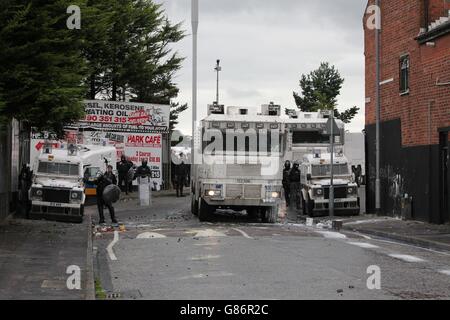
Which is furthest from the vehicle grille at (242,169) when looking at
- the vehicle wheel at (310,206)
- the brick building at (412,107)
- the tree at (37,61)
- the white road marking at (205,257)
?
the white road marking at (205,257)

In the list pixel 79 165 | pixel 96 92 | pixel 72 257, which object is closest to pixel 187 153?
pixel 96 92

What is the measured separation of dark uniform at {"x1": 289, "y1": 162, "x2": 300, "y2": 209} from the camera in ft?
101

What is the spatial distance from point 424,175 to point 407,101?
295 centimetres

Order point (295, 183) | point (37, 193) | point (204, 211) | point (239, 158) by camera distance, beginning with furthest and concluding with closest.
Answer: point (295, 183), point (204, 211), point (37, 193), point (239, 158)

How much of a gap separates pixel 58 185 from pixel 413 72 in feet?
40.3

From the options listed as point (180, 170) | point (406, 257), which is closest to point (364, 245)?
point (406, 257)

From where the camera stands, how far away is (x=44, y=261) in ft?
46.5

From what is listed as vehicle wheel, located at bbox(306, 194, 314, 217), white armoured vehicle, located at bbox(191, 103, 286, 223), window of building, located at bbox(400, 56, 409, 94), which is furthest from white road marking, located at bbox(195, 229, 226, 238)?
window of building, located at bbox(400, 56, 409, 94)

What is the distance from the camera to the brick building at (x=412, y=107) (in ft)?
80.2

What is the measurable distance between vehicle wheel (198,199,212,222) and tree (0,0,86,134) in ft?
23.5

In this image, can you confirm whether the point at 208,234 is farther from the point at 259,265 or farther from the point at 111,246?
the point at 259,265

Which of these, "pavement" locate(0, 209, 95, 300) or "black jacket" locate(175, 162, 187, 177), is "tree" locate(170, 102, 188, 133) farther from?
"pavement" locate(0, 209, 95, 300)

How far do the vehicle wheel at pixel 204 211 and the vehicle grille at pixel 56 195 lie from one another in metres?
4.12

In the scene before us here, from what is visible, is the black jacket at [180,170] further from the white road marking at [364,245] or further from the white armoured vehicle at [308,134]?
the white road marking at [364,245]
